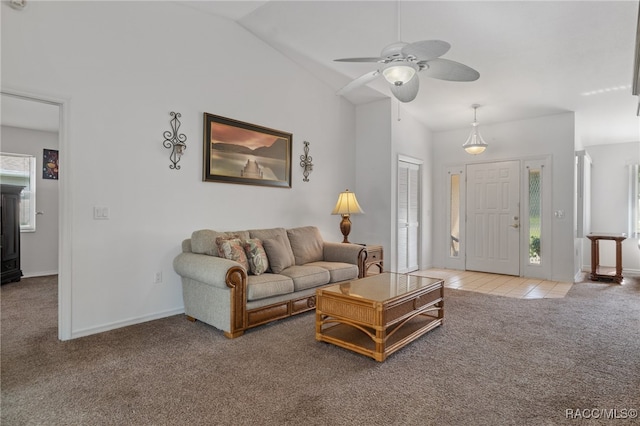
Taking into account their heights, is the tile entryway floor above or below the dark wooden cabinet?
below

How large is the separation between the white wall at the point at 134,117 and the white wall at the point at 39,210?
3607 mm

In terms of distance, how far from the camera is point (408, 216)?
6.07 meters

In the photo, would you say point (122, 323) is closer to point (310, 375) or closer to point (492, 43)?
point (310, 375)

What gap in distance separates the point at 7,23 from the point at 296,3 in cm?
249

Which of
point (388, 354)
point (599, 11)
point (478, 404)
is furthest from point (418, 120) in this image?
point (478, 404)

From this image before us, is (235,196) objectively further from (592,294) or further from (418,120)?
(592,294)

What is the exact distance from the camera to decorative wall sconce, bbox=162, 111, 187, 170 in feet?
11.9

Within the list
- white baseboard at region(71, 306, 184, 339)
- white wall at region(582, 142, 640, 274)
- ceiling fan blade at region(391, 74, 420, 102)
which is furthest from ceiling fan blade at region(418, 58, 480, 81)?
white wall at region(582, 142, 640, 274)

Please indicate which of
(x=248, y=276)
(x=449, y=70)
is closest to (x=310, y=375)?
(x=248, y=276)

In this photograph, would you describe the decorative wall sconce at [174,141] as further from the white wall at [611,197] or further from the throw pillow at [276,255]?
the white wall at [611,197]

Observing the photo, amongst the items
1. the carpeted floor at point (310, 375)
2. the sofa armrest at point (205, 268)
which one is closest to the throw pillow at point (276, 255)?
the carpeted floor at point (310, 375)

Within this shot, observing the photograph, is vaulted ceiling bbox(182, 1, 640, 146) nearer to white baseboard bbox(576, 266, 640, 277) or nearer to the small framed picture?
white baseboard bbox(576, 266, 640, 277)

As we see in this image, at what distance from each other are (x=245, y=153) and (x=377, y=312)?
105 inches

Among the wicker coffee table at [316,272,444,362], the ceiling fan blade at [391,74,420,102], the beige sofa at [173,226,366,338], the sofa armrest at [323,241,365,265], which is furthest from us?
the sofa armrest at [323,241,365,265]
